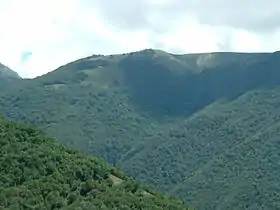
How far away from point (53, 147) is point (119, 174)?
6809mm

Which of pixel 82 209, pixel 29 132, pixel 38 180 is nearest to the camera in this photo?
pixel 82 209

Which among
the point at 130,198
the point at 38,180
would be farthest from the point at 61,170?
the point at 130,198

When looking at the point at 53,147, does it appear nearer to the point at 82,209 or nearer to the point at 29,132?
the point at 29,132

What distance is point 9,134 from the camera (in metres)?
74.9

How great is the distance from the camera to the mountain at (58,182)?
62.1m

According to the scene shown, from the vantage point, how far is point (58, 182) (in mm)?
65750

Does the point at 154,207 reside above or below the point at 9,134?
below

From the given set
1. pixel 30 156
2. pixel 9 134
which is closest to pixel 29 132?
pixel 9 134

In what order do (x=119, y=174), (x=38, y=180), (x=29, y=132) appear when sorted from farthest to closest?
(x=29, y=132) → (x=119, y=174) → (x=38, y=180)

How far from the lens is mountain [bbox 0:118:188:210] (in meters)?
62.1

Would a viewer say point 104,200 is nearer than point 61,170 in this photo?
Yes

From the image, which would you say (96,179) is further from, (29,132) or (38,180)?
(29,132)

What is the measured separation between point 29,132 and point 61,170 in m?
10.5

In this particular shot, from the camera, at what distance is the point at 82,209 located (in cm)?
6009
